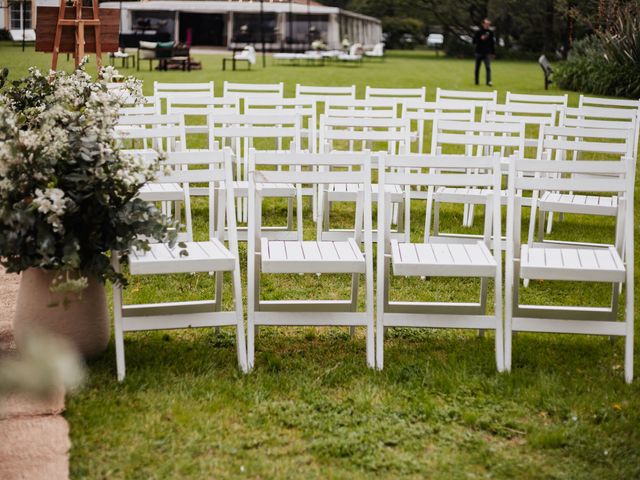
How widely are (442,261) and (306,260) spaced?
2.32ft

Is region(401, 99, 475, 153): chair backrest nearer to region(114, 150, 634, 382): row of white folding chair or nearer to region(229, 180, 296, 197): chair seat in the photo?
region(229, 180, 296, 197): chair seat

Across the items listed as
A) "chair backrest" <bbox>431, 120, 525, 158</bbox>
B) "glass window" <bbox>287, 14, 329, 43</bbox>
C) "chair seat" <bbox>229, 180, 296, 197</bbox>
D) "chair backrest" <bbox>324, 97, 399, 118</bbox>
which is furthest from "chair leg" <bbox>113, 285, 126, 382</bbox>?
"glass window" <bbox>287, 14, 329, 43</bbox>

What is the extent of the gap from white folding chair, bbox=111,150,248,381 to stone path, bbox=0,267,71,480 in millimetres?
473

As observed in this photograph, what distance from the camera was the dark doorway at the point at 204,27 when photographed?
46594mm

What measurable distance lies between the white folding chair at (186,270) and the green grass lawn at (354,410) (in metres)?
0.22

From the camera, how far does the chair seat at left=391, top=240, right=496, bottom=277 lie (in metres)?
Result: 4.78

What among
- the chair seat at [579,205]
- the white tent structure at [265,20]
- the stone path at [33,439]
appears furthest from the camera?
the white tent structure at [265,20]

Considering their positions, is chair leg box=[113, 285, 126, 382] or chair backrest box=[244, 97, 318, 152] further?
chair backrest box=[244, 97, 318, 152]

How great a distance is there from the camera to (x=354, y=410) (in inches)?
173

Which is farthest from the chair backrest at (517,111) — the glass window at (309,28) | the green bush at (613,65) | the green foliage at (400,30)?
the green foliage at (400,30)

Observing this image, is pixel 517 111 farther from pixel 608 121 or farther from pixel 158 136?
pixel 158 136

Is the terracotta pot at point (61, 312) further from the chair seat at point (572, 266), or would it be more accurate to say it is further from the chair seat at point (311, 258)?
the chair seat at point (572, 266)

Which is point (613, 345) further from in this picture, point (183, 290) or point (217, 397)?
point (183, 290)

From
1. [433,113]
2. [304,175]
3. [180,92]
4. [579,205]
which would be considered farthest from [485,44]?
[304,175]
